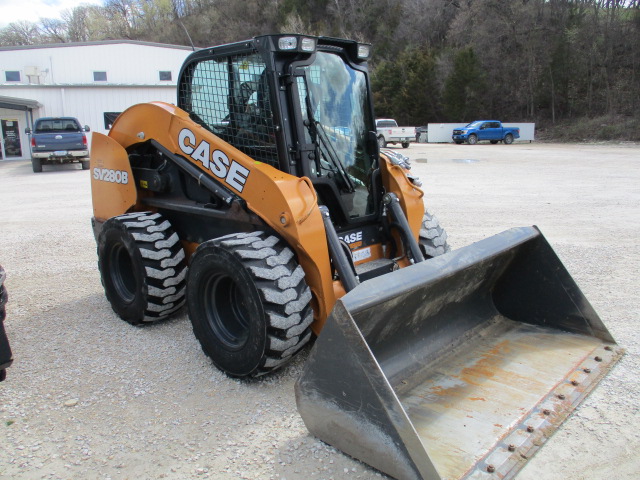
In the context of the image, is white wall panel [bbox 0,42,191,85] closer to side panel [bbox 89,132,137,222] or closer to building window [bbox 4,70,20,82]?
building window [bbox 4,70,20,82]

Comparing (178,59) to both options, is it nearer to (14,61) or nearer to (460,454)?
(14,61)

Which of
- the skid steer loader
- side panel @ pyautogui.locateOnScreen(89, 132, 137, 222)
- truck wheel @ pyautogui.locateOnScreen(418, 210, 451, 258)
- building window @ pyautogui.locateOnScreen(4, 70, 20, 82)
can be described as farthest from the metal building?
truck wheel @ pyautogui.locateOnScreen(418, 210, 451, 258)

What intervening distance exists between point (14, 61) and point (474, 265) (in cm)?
3263

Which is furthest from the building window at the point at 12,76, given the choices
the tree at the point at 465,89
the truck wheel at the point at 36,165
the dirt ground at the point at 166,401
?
the tree at the point at 465,89

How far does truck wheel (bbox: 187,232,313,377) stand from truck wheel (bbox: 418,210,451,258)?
4.80 ft

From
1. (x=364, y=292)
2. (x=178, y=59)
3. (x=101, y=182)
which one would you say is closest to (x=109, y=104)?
(x=178, y=59)

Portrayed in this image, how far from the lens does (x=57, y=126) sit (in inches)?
772

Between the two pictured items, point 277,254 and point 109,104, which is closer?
point 277,254

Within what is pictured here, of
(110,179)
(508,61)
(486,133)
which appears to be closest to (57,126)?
(110,179)

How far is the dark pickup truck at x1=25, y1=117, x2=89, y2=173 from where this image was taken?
1934 cm

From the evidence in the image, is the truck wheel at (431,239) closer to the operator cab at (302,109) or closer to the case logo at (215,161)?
the operator cab at (302,109)

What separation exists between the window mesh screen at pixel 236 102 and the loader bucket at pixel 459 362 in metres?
1.56

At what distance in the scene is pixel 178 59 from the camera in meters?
31.5

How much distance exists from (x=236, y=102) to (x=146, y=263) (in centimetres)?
149
